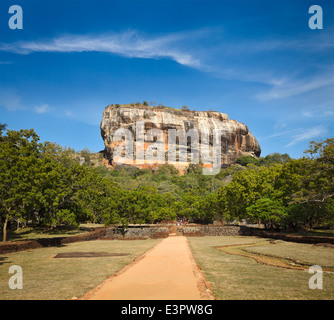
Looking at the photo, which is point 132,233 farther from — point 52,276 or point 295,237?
point 52,276

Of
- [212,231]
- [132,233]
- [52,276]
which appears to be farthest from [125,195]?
[52,276]

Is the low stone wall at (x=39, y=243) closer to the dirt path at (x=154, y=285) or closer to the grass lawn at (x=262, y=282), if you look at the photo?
the dirt path at (x=154, y=285)

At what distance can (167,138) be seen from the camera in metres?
109

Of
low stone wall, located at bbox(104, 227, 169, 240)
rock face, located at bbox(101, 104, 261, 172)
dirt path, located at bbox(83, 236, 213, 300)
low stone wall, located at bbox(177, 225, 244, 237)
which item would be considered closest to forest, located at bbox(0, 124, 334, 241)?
low stone wall, located at bbox(104, 227, 169, 240)

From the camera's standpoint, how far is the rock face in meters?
106

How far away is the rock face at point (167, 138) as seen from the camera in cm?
10569

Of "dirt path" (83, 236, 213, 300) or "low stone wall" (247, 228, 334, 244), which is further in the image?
"low stone wall" (247, 228, 334, 244)

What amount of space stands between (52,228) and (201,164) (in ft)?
285

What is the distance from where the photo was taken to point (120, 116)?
4247 inches

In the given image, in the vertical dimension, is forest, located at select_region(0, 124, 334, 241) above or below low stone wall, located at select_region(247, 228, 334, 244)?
above

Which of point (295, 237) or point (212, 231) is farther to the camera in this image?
point (212, 231)

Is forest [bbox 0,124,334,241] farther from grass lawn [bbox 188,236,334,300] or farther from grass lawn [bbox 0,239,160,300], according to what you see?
grass lawn [bbox 188,236,334,300]

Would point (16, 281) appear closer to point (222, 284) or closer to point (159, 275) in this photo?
point (159, 275)
